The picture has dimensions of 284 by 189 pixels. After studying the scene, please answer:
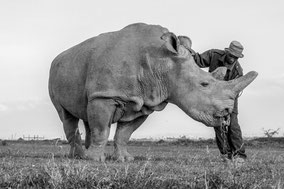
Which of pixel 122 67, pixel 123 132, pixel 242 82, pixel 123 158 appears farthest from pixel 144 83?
pixel 242 82

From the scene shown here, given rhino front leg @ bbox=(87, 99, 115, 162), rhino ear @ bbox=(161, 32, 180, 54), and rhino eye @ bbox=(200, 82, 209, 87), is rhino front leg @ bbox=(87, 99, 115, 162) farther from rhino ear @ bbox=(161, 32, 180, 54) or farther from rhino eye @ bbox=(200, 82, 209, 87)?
rhino eye @ bbox=(200, 82, 209, 87)

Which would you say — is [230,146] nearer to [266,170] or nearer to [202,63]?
[202,63]

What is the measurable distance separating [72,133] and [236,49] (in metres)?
3.20

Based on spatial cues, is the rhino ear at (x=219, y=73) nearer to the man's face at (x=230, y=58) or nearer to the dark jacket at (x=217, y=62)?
the man's face at (x=230, y=58)

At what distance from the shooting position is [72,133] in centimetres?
1080

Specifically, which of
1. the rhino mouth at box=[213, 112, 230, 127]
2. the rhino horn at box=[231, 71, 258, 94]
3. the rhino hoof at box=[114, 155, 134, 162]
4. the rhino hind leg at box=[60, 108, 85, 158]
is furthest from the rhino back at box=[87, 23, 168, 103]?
the rhino hind leg at box=[60, 108, 85, 158]

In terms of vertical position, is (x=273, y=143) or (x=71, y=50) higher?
(x=71, y=50)

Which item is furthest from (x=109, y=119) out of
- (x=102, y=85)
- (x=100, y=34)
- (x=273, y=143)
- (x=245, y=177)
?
(x=273, y=143)

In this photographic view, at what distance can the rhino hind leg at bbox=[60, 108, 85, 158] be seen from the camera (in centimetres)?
1058

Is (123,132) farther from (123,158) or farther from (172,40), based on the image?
(172,40)

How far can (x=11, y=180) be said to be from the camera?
5.62 metres

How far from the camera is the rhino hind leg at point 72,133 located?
1058 cm

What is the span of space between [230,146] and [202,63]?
1.49 metres

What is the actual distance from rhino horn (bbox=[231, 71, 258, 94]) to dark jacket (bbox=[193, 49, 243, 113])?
2.95ft
